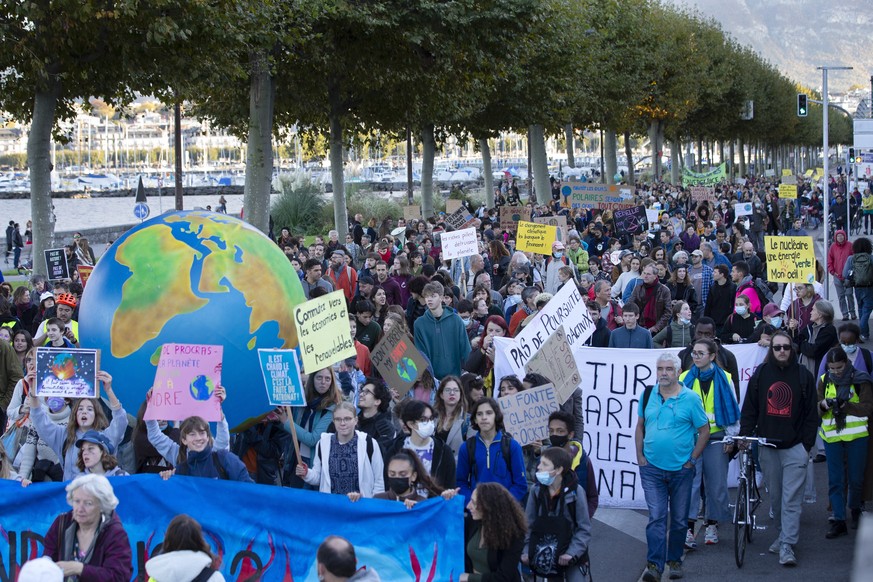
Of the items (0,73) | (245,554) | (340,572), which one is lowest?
(245,554)

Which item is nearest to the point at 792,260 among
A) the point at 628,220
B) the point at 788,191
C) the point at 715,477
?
the point at 715,477

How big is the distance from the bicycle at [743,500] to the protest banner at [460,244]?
327 inches

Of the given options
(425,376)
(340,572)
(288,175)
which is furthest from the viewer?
(288,175)

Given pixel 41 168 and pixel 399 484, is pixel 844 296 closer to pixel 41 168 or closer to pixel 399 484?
pixel 41 168

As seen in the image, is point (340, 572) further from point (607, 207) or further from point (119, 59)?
point (607, 207)

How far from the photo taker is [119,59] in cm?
2005

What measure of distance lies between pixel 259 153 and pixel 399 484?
1888 cm

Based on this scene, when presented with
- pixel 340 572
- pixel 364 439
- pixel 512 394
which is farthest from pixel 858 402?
pixel 340 572

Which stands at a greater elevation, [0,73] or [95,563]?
[0,73]

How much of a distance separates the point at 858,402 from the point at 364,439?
415 cm

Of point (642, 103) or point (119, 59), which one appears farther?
point (642, 103)

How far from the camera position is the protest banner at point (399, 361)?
10227 mm

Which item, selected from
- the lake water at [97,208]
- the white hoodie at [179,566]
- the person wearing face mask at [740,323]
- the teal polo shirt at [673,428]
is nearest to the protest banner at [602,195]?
the person wearing face mask at [740,323]

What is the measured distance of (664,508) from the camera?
28.8 feet
